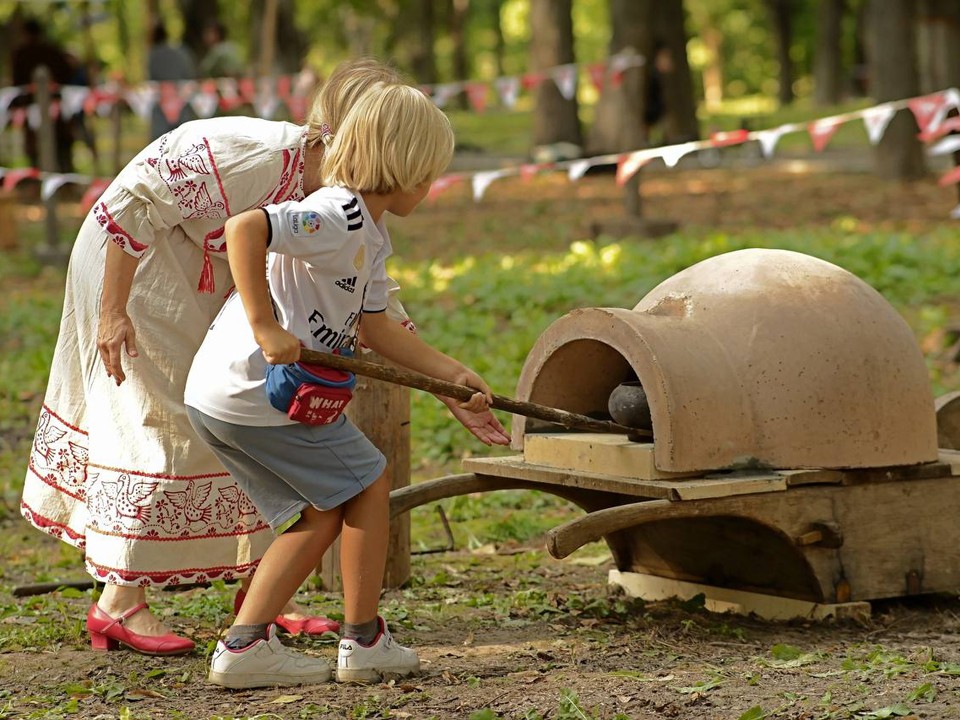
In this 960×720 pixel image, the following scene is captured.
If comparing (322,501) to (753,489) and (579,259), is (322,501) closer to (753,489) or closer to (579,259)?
(753,489)

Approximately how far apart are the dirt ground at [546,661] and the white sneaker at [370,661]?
1.5 inches

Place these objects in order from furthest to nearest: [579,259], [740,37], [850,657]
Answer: [740,37] → [579,259] → [850,657]

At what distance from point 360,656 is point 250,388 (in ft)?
2.46

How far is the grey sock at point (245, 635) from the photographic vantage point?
3.55 m

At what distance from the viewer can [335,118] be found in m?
3.49

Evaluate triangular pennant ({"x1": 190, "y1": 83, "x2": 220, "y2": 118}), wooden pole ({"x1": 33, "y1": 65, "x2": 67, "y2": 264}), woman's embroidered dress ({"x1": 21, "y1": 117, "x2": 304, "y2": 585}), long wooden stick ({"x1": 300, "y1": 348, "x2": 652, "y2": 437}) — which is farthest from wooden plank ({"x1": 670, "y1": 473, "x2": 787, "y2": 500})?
triangular pennant ({"x1": 190, "y1": 83, "x2": 220, "y2": 118})

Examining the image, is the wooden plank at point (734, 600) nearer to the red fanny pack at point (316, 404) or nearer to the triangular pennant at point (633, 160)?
the red fanny pack at point (316, 404)

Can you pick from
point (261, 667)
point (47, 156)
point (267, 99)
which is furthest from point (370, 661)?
point (267, 99)

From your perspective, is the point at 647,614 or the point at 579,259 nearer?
the point at 647,614

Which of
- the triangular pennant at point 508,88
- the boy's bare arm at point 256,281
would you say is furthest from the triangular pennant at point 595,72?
the boy's bare arm at point 256,281

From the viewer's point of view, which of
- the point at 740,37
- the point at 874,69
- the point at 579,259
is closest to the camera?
the point at 579,259

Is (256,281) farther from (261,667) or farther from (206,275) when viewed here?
(261,667)

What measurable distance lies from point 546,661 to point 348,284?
1173mm

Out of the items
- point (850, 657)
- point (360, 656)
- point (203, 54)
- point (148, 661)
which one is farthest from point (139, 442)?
point (203, 54)
